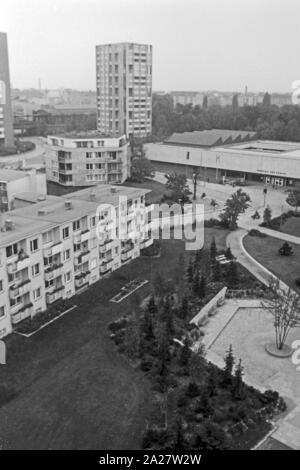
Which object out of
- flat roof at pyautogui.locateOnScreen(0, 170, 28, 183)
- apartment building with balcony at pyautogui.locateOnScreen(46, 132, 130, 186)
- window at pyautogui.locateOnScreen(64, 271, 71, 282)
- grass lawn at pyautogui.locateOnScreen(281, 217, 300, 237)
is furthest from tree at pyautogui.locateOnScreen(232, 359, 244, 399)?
apartment building with balcony at pyautogui.locateOnScreen(46, 132, 130, 186)

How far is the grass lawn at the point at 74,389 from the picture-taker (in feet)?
56.3

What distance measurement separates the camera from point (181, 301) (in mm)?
27188

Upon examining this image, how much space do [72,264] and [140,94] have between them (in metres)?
65.5

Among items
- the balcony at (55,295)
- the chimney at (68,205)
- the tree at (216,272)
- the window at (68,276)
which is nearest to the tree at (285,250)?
the tree at (216,272)

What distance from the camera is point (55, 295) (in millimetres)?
26812

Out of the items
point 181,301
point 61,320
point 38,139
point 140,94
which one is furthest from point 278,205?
point 38,139

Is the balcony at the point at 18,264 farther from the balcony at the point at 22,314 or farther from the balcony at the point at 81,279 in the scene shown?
the balcony at the point at 81,279

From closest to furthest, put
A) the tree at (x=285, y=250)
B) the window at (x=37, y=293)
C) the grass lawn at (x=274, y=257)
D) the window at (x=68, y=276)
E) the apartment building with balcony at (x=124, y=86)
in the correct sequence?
the window at (x=37, y=293) < the window at (x=68, y=276) < the grass lawn at (x=274, y=257) < the tree at (x=285, y=250) < the apartment building with balcony at (x=124, y=86)

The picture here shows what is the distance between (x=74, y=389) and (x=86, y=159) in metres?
39.1

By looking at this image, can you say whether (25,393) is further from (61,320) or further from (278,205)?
(278,205)

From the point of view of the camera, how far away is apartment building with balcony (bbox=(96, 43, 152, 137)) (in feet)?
278

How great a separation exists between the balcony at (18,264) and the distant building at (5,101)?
73587 millimetres

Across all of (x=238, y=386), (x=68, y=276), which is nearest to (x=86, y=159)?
(x=68, y=276)
